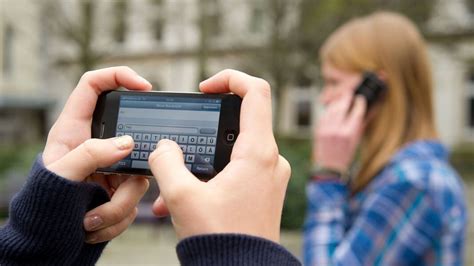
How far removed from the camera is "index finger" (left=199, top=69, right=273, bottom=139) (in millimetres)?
949

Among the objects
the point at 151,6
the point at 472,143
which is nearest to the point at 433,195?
the point at 151,6

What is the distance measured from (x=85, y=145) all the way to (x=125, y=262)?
4.55m

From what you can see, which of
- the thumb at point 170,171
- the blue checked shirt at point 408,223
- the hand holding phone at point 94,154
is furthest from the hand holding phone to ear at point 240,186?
the blue checked shirt at point 408,223

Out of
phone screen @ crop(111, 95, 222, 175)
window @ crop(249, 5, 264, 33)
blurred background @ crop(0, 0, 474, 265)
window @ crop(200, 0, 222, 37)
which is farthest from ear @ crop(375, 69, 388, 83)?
window @ crop(249, 5, 264, 33)

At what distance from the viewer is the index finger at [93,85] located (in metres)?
1.15

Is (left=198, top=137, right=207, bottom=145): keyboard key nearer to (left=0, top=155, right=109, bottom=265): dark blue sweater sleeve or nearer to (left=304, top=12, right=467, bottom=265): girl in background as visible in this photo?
(left=0, top=155, right=109, bottom=265): dark blue sweater sleeve

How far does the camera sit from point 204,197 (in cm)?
87

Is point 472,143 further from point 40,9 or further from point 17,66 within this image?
point 17,66

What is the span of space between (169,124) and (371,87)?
1.17 metres

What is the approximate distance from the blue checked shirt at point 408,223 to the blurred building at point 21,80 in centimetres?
1781

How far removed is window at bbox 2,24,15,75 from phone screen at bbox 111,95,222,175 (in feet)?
68.3

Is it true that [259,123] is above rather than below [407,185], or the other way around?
above

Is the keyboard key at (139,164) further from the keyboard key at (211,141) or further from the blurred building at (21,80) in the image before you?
the blurred building at (21,80)

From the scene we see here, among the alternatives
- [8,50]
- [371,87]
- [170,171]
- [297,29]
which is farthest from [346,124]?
[8,50]
